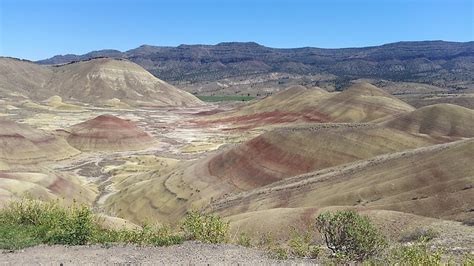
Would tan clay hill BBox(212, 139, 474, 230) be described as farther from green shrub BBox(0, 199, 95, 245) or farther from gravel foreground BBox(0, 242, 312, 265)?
green shrub BBox(0, 199, 95, 245)

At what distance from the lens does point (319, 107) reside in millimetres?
127438

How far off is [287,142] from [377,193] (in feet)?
92.2

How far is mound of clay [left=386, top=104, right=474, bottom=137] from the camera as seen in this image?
2928 inches

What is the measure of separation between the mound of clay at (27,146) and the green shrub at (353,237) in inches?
2869

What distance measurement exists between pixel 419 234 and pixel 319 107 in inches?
4291

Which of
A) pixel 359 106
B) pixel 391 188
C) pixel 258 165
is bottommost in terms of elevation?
pixel 258 165

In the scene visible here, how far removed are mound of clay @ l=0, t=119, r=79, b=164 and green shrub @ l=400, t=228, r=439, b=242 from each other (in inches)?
2827

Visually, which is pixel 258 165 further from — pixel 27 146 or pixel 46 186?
pixel 27 146

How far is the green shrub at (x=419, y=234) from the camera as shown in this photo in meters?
19.3

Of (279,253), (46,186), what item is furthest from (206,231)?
(46,186)

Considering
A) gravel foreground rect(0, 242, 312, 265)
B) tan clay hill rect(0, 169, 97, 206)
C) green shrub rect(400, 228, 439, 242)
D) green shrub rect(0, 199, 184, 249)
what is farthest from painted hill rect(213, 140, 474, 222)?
tan clay hill rect(0, 169, 97, 206)

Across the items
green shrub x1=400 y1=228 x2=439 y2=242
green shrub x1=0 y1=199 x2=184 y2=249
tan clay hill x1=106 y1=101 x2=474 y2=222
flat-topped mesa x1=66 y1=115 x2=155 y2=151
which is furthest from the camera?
flat-topped mesa x1=66 y1=115 x2=155 y2=151

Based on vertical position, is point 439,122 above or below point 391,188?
above

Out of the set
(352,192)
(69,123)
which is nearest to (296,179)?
(352,192)
